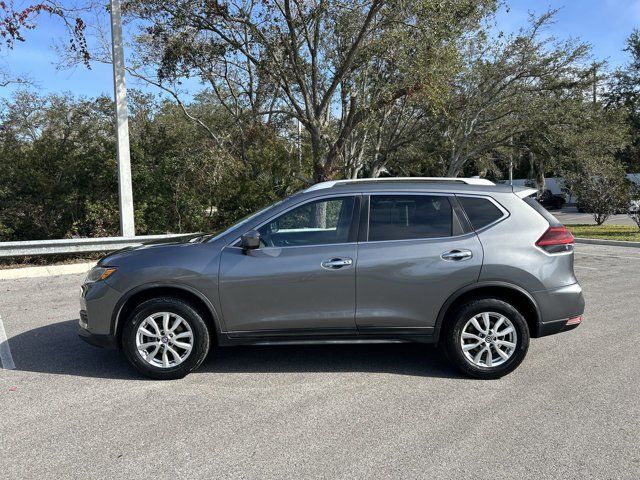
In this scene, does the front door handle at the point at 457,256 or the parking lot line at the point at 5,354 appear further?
the parking lot line at the point at 5,354

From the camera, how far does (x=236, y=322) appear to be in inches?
176

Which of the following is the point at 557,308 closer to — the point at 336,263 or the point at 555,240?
the point at 555,240

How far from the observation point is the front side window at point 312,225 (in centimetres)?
458

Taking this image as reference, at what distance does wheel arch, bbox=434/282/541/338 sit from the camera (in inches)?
176

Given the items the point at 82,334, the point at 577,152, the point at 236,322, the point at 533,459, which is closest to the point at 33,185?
the point at 82,334

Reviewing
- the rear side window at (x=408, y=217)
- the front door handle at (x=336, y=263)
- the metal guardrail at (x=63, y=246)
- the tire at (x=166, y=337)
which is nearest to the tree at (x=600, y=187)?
the metal guardrail at (x=63, y=246)

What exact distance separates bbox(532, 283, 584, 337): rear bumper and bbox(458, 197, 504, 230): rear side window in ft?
2.50

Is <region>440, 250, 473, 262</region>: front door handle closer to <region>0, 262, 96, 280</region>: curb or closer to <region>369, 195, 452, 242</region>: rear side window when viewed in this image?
<region>369, 195, 452, 242</region>: rear side window

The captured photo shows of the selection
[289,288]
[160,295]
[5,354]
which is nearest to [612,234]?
[289,288]

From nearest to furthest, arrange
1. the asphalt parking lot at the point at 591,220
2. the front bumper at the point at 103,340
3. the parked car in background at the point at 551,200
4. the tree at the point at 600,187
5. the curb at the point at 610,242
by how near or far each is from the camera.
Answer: the front bumper at the point at 103,340 → the curb at the point at 610,242 → the tree at the point at 600,187 → the asphalt parking lot at the point at 591,220 → the parked car in background at the point at 551,200

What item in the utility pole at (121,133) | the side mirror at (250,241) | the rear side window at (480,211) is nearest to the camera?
the side mirror at (250,241)

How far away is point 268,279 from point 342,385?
1.12 m

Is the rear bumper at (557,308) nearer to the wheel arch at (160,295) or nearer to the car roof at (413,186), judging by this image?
the car roof at (413,186)

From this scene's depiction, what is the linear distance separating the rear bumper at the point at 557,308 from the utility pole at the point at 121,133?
31.4ft
